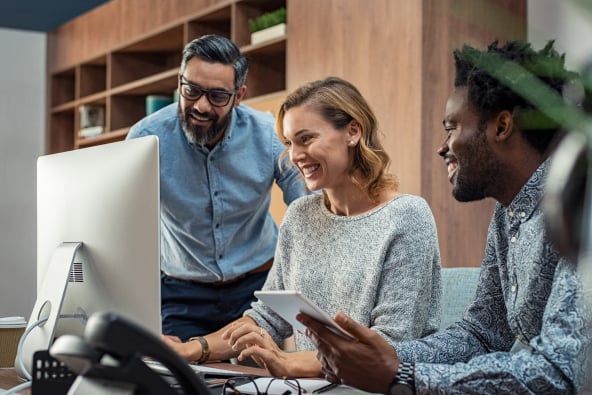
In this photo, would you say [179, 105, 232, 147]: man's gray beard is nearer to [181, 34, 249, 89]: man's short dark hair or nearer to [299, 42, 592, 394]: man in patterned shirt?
[181, 34, 249, 89]: man's short dark hair

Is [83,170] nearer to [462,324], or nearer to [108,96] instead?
[462,324]

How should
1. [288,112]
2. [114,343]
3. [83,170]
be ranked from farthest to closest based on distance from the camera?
[288,112] < [83,170] < [114,343]

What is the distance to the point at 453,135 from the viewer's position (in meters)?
1.50

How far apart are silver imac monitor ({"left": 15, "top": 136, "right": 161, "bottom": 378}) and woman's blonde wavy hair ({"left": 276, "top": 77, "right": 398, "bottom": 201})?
68 centimetres

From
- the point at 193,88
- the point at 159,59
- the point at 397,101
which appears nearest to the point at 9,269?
the point at 159,59

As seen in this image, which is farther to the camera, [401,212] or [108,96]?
[108,96]

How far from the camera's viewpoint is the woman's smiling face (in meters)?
1.99

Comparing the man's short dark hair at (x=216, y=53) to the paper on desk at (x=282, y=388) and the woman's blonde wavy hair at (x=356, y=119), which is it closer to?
the woman's blonde wavy hair at (x=356, y=119)

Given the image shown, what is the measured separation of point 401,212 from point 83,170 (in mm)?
743

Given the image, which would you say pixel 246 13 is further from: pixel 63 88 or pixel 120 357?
pixel 120 357

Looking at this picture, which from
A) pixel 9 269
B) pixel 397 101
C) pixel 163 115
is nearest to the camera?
pixel 163 115

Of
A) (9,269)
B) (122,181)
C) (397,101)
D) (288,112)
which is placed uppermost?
(397,101)

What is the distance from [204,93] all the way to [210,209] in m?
0.37

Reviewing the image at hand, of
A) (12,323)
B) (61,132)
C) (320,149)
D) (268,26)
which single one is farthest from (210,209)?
(61,132)
